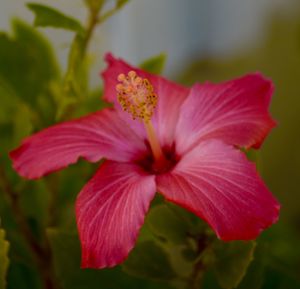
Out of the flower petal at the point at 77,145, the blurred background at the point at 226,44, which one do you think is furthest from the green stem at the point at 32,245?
the blurred background at the point at 226,44

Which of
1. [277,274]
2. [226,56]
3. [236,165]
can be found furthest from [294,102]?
[236,165]

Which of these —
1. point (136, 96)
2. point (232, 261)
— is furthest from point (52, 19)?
point (232, 261)

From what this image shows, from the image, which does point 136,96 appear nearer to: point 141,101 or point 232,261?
point 141,101

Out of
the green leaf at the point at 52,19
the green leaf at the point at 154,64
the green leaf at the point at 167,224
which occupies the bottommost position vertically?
the green leaf at the point at 167,224

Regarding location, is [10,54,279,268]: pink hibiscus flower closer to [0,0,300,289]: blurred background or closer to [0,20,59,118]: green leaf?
[0,20,59,118]: green leaf

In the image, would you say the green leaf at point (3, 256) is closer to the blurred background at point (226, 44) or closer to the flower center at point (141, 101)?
the flower center at point (141, 101)

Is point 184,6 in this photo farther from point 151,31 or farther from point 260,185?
point 260,185
